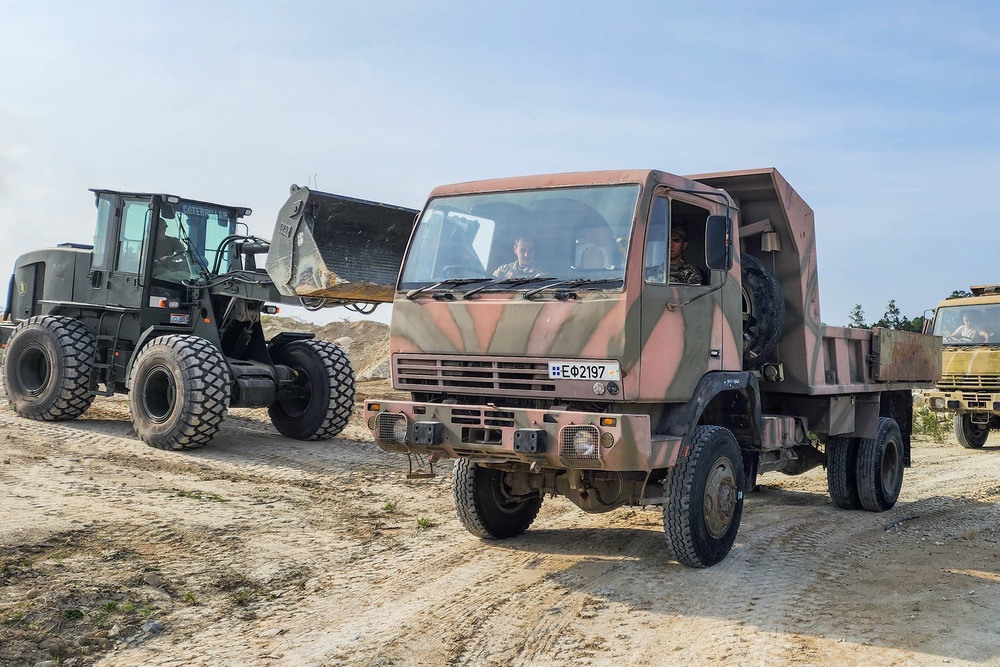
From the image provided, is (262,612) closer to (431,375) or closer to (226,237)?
(431,375)

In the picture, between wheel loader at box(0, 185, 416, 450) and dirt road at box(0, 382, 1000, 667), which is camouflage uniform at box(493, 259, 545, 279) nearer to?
dirt road at box(0, 382, 1000, 667)

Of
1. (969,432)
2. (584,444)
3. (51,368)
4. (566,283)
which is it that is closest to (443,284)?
(566,283)

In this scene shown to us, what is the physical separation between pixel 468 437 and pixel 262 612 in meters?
1.69

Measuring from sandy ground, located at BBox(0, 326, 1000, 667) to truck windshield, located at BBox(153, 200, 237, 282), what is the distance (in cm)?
316

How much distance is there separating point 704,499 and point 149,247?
8366 mm

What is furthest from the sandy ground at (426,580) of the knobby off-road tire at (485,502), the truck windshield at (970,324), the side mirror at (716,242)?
the truck windshield at (970,324)

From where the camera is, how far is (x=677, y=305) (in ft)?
21.0

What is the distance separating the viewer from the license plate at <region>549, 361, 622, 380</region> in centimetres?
598

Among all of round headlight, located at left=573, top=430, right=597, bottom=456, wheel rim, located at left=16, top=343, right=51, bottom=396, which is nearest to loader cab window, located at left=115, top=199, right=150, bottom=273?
wheel rim, located at left=16, top=343, right=51, bottom=396

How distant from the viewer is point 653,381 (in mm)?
6176

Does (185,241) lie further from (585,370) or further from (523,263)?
(585,370)

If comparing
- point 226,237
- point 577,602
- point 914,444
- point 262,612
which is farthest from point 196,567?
point 914,444

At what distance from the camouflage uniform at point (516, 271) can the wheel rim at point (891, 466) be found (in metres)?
5.24

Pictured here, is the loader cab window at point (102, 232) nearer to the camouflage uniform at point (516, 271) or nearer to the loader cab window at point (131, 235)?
the loader cab window at point (131, 235)
